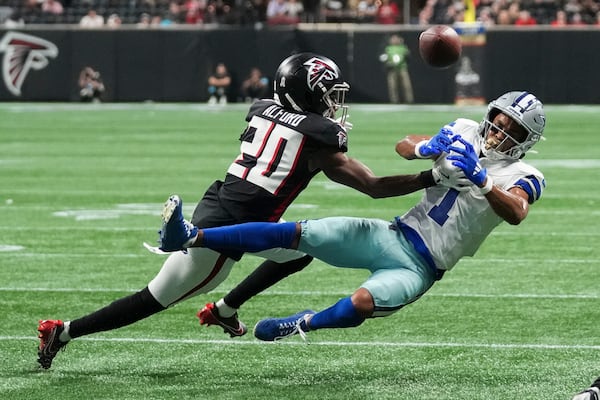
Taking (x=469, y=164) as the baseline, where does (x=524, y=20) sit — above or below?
below

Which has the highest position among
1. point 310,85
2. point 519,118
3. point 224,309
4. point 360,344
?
point 310,85

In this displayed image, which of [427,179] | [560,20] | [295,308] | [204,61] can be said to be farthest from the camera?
[204,61]

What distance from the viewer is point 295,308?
682cm

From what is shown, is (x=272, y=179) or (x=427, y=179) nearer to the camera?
(x=427, y=179)

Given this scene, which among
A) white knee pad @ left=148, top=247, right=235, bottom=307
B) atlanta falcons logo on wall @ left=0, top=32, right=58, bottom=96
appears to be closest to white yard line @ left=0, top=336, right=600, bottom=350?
white knee pad @ left=148, top=247, right=235, bottom=307

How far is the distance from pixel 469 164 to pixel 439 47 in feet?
5.51

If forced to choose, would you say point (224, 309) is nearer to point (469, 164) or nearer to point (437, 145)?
point (437, 145)

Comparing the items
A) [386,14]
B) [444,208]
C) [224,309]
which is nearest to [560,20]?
[386,14]

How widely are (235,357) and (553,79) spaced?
64.7 ft

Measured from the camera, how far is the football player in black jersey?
16.9 feet

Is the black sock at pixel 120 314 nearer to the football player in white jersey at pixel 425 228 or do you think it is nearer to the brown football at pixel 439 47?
the football player in white jersey at pixel 425 228

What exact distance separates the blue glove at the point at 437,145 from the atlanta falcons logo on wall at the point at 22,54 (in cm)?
2192

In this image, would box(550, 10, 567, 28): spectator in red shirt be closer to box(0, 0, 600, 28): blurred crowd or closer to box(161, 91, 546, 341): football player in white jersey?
box(0, 0, 600, 28): blurred crowd

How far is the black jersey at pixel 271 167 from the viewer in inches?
202
